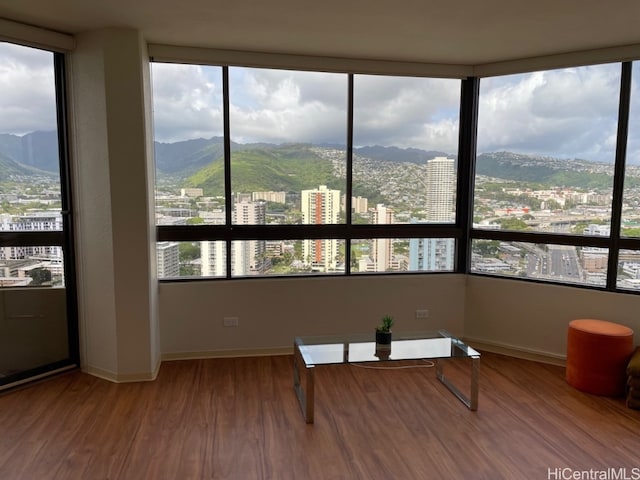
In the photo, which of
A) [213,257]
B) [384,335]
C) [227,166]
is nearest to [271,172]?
[227,166]

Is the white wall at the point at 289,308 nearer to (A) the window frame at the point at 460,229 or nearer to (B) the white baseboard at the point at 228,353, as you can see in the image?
(B) the white baseboard at the point at 228,353

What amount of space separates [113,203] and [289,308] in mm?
1751

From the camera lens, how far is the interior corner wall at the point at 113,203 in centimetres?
340

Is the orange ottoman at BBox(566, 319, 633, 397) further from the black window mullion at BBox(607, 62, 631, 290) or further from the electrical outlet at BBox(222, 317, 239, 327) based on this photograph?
the electrical outlet at BBox(222, 317, 239, 327)

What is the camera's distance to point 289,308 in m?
4.30

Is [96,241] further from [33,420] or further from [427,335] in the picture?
[427,335]

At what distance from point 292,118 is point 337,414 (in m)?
2.52

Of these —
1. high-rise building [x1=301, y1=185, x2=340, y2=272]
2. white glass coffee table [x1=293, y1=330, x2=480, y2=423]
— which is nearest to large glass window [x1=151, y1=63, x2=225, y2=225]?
high-rise building [x1=301, y1=185, x2=340, y2=272]

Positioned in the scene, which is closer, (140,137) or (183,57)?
(140,137)

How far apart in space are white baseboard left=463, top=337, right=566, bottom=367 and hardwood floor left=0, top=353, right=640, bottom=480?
8.7 inches

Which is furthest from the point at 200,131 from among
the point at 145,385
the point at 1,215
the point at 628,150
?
the point at 628,150

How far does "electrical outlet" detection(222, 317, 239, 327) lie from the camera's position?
13.8ft

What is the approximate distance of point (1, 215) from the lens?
3381mm

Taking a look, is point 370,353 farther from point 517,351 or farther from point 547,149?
point 547,149
